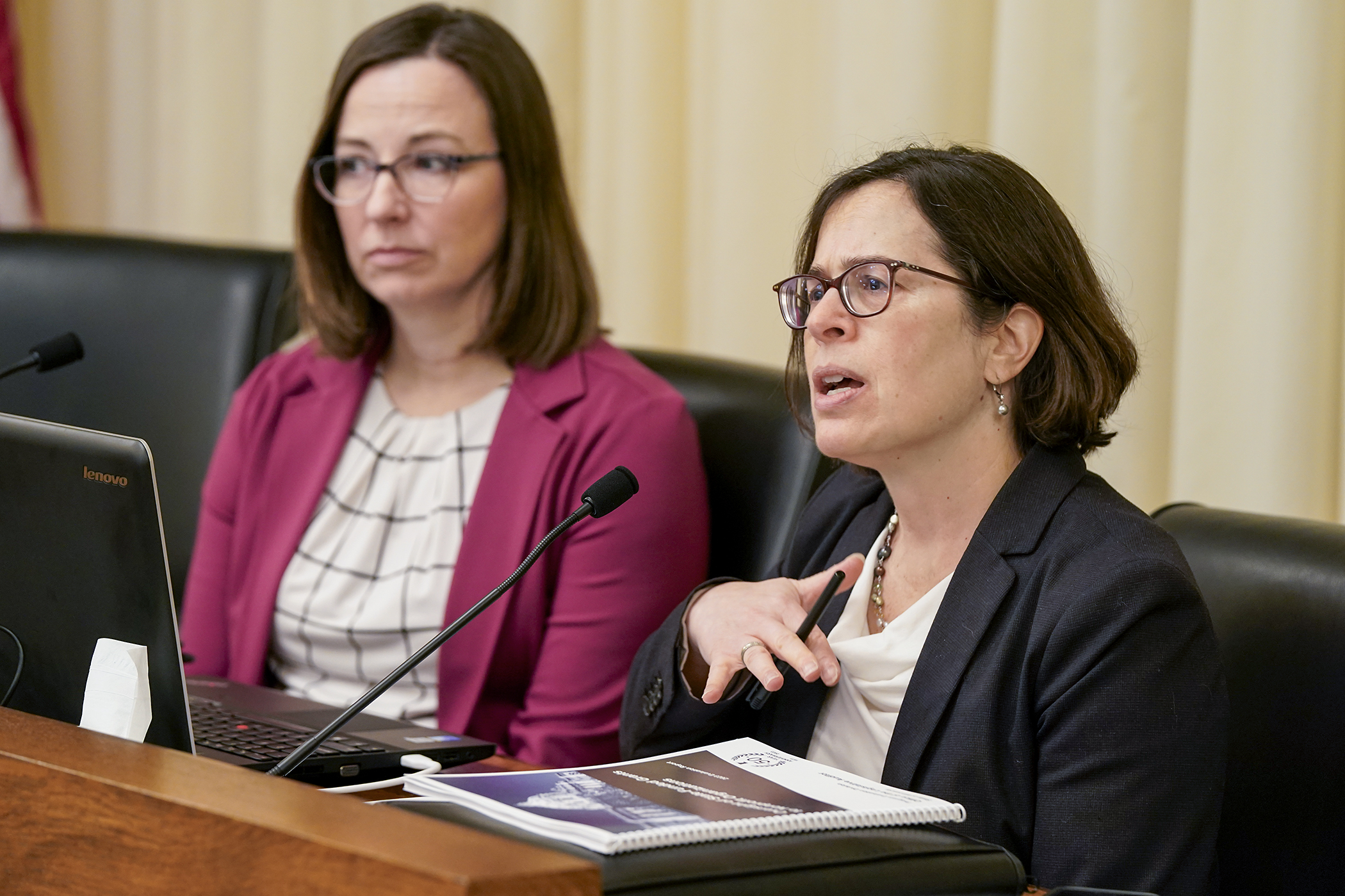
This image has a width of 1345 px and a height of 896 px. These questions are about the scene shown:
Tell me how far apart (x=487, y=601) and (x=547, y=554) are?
68 cm

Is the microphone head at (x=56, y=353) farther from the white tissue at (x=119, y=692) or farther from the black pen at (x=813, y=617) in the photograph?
the black pen at (x=813, y=617)

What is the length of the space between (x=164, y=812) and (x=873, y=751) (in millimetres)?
697

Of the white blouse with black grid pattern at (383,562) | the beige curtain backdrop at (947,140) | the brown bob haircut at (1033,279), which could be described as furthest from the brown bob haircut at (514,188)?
the brown bob haircut at (1033,279)

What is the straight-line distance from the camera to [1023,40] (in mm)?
1921

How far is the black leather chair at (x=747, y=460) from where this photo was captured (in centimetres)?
179

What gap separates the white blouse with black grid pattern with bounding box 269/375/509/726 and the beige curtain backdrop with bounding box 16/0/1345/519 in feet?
2.09

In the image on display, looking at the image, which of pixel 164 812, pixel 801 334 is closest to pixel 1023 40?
pixel 801 334

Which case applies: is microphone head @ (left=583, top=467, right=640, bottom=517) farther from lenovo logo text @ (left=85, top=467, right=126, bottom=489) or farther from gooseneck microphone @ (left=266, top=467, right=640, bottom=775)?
lenovo logo text @ (left=85, top=467, right=126, bottom=489)

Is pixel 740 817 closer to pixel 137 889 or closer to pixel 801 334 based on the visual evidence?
pixel 137 889

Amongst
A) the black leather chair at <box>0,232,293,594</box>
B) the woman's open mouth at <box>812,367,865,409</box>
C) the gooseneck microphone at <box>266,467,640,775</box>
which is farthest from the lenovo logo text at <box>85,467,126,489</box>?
the black leather chair at <box>0,232,293,594</box>

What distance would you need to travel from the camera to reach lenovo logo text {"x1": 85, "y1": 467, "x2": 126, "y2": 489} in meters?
1.04

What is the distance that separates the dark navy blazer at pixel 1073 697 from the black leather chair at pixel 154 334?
1528mm

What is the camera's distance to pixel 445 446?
1925 millimetres

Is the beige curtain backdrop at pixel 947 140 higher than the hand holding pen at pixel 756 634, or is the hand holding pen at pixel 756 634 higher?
the beige curtain backdrop at pixel 947 140
